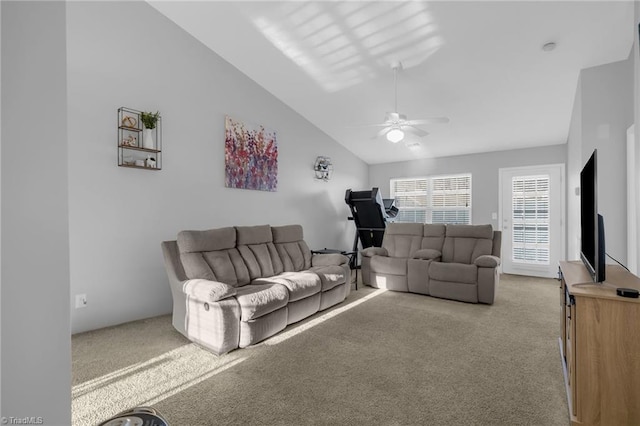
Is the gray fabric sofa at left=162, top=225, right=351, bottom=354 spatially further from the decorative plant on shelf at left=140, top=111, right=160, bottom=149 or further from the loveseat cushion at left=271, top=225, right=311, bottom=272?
the decorative plant on shelf at left=140, top=111, right=160, bottom=149

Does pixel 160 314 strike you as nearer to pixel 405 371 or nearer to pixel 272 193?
pixel 272 193

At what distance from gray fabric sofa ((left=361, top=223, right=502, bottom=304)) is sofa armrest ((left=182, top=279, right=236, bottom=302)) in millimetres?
2804

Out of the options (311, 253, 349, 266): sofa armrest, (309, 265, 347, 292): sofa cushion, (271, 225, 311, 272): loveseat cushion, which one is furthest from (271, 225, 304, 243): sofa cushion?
(309, 265, 347, 292): sofa cushion

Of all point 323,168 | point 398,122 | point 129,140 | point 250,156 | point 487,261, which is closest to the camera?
point 129,140

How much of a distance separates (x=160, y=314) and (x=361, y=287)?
2.87 metres

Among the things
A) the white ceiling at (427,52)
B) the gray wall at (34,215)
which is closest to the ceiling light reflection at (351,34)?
the white ceiling at (427,52)

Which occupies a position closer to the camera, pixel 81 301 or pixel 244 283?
pixel 81 301

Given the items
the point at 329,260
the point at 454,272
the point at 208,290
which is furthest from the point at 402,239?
the point at 208,290

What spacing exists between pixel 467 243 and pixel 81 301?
4815 millimetres

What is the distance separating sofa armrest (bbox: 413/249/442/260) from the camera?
185 inches

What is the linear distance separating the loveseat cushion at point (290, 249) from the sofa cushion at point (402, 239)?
5.21 feet

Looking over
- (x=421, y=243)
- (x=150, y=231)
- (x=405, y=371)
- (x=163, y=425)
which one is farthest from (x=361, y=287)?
(x=163, y=425)

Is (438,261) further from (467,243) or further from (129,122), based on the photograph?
(129,122)

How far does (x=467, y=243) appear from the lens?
476 cm
